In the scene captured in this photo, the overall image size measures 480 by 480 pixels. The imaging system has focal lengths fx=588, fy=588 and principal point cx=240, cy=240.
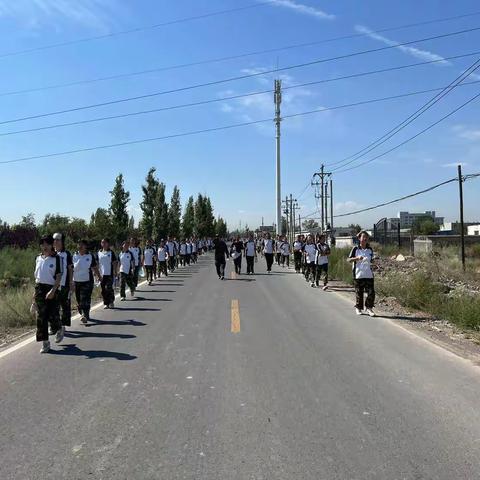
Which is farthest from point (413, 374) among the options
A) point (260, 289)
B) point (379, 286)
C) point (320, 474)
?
point (260, 289)

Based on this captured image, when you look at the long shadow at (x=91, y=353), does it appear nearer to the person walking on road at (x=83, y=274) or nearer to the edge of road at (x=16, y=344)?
the edge of road at (x=16, y=344)

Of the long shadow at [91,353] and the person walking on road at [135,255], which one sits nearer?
the long shadow at [91,353]

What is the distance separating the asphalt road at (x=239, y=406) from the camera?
173 inches

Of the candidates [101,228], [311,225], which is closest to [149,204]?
[101,228]

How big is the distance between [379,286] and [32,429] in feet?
43.7

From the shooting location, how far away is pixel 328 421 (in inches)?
211

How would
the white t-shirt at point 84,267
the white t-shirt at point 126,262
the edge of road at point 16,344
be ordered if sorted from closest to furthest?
the edge of road at point 16,344 < the white t-shirt at point 84,267 < the white t-shirt at point 126,262

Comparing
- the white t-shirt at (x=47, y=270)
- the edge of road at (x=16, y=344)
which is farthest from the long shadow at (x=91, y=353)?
the white t-shirt at (x=47, y=270)

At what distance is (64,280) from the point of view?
9.78 meters

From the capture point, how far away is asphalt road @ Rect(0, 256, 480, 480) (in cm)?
439

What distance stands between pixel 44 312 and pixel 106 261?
5734mm

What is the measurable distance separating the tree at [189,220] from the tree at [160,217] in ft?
75.4

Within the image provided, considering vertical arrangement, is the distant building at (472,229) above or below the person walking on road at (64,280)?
above

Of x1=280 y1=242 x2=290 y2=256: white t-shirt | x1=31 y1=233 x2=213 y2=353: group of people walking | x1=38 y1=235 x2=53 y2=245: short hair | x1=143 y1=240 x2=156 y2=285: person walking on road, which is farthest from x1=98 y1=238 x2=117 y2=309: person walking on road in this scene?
x1=280 y1=242 x2=290 y2=256: white t-shirt
